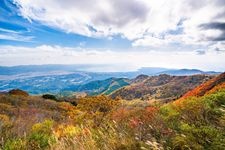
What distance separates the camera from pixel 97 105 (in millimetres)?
22938

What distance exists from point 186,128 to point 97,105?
56.6 feet

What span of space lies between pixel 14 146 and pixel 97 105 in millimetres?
14949

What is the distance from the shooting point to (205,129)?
18.0 feet

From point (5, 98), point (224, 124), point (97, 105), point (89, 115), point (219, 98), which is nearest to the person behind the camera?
point (224, 124)

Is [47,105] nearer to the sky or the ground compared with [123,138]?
nearer to the ground

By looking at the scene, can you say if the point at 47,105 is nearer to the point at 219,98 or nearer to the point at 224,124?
the point at 219,98

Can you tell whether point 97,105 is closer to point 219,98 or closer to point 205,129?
point 219,98

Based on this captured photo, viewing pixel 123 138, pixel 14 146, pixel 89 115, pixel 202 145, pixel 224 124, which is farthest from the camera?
pixel 89 115

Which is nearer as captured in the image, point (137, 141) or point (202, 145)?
point (202, 145)

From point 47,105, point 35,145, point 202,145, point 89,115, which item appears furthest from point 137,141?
point 47,105

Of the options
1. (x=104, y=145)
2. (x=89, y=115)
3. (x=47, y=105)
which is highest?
(x=104, y=145)

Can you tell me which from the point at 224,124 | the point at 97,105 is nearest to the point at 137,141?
the point at 224,124

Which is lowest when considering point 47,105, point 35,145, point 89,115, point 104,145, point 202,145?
point 47,105

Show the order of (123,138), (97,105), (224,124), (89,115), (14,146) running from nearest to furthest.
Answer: (224,124) < (123,138) < (14,146) < (89,115) < (97,105)
